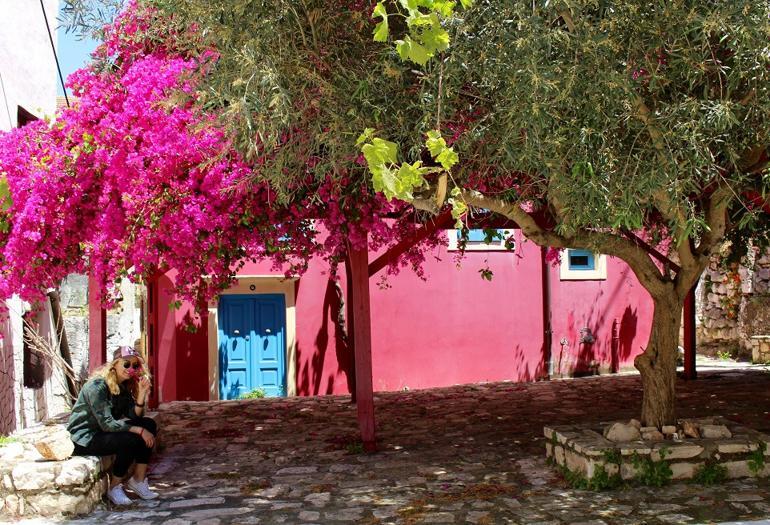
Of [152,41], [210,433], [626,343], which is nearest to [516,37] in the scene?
[152,41]

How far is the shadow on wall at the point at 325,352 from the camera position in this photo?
14.3 meters

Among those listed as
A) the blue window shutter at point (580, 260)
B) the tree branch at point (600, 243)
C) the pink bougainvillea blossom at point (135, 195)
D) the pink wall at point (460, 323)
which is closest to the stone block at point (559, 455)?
the tree branch at point (600, 243)

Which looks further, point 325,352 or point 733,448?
point 325,352

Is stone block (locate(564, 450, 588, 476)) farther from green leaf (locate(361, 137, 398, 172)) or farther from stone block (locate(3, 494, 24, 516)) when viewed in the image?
stone block (locate(3, 494, 24, 516))

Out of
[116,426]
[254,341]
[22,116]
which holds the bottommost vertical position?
[116,426]

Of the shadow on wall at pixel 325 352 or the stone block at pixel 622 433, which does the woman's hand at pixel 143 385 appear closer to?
the stone block at pixel 622 433

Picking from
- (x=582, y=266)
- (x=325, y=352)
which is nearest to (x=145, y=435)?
(x=325, y=352)

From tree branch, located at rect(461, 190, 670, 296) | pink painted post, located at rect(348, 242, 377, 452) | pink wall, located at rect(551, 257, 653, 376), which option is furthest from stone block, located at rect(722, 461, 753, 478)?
pink wall, located at rect(551, 257, 653, 376)

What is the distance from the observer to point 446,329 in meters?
14.8

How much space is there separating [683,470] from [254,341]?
9253 mm

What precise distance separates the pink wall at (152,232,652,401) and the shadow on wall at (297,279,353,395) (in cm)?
2

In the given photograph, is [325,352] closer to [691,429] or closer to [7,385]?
[7,385]

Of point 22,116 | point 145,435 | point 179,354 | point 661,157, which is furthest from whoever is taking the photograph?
point 179,354

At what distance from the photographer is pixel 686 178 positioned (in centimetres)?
517
